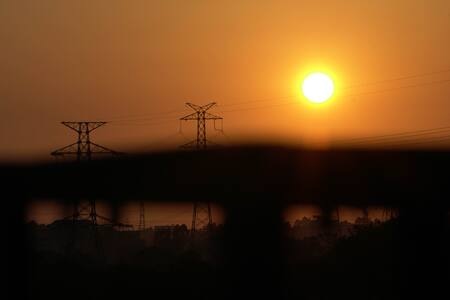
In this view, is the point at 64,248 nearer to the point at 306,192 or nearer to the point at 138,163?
the point at 138,163

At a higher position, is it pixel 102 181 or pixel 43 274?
pixel 102 181

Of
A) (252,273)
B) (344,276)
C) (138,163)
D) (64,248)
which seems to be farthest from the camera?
(64,248)

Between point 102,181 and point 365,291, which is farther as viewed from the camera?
point 102,181

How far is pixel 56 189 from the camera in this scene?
9812mm

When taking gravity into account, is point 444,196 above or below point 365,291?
above

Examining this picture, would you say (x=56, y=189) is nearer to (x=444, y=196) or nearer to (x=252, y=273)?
(x=252, y=273)

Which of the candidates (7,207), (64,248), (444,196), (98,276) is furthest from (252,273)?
(64,248)

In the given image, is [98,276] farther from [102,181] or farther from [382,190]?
[382,190]

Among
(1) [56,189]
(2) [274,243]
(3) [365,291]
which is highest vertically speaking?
(1) [56,189]

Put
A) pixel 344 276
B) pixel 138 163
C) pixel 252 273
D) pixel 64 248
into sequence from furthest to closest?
pixel 64 248
pixel 138 163
pixel 344 276
pixel 252 273

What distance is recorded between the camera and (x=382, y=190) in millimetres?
9719

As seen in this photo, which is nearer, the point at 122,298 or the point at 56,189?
the point at 122,298

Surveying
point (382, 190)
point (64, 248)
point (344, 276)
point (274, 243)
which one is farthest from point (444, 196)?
point (64, 248)

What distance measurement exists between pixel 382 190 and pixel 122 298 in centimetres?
342
